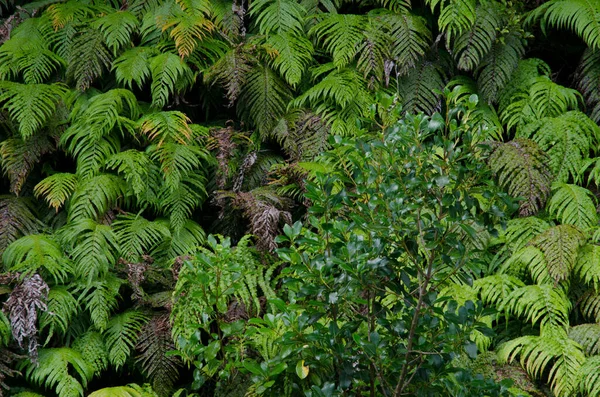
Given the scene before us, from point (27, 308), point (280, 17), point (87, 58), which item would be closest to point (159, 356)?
point (27, 308)

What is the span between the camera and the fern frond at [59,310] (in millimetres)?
3539

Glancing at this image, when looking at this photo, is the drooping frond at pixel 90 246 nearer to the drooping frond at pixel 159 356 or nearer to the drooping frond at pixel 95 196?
the drooping frond at pixel 95 196

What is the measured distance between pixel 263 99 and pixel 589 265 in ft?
6.64

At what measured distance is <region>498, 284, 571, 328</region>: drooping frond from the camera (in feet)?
11.4

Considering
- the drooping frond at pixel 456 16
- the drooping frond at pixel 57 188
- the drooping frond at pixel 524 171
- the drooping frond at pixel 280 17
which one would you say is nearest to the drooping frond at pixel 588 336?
the drooping frond at pixel 524 171

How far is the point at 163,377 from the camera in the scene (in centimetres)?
352

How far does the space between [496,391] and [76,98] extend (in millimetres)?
3032

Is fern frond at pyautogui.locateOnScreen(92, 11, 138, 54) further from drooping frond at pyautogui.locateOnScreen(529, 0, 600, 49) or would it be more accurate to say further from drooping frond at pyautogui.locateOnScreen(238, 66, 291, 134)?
drooping frond at pyautogui.locateOnScreen(529, 0, 600, 49)

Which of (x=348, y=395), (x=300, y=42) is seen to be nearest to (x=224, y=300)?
(x=348, y=395)

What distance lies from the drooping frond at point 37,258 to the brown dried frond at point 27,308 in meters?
0.13

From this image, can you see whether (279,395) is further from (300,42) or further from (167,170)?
(300,42)

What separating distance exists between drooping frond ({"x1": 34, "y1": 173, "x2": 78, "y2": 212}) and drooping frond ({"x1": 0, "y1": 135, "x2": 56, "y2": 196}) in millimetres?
105

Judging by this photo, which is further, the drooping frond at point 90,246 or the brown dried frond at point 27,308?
the drooping frond at point 90,246

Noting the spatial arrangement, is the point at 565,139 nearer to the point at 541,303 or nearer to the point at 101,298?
the point at 541,303
